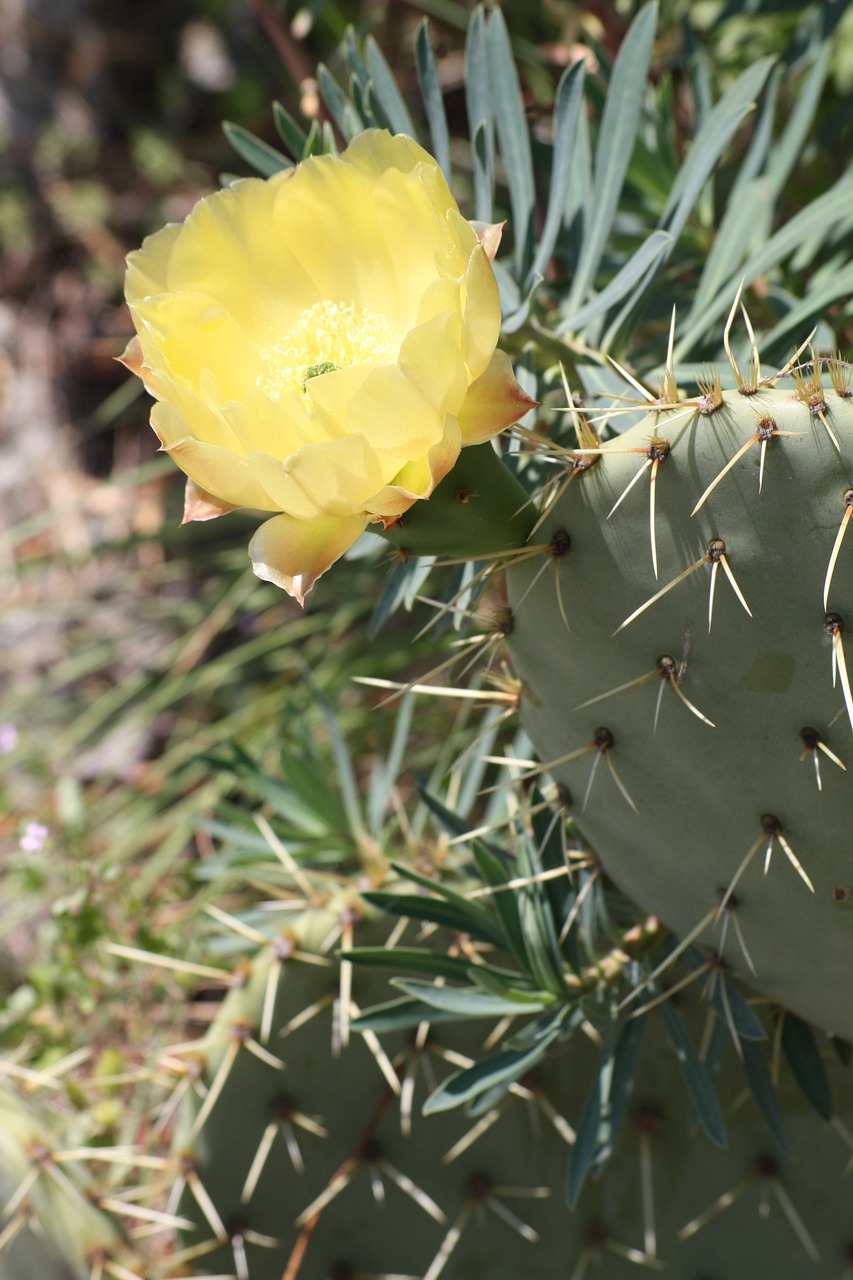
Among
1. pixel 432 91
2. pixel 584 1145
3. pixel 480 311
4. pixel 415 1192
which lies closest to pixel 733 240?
pixel 432 91

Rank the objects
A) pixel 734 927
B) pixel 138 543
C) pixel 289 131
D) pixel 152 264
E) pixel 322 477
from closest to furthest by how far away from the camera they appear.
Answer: pixel 322 477 < pixel 152 264 < pixel 734 927 < pixel 289 131 < pixel 138 543

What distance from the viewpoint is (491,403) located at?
0.59 metres

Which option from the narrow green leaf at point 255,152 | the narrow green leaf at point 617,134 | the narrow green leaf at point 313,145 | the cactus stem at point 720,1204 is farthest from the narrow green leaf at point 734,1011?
the narrow green leaf at point 255,152

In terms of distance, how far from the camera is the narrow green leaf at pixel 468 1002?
82cm

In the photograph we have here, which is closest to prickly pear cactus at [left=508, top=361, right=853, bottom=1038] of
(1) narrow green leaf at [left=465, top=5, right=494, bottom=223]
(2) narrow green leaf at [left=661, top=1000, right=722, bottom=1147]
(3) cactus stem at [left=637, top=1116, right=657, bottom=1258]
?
(2) narrow green leaf at [left=661, top=1000, right=722, bottom=1147]

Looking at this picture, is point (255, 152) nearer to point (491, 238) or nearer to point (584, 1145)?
point (491, 238)

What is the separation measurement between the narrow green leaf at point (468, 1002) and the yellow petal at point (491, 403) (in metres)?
0.41

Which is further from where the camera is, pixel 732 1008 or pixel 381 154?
pixel 732 1008

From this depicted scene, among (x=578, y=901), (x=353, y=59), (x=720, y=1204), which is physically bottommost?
(x=720, y=1204)

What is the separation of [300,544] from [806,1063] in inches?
22.0

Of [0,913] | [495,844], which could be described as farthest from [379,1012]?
[0,913]

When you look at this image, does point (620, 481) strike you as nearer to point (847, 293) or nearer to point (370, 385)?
point (370, 385)

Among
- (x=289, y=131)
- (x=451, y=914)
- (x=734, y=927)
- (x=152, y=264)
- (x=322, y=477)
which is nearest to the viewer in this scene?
(x=322, y=477)

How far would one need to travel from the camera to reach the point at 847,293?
0.88m
